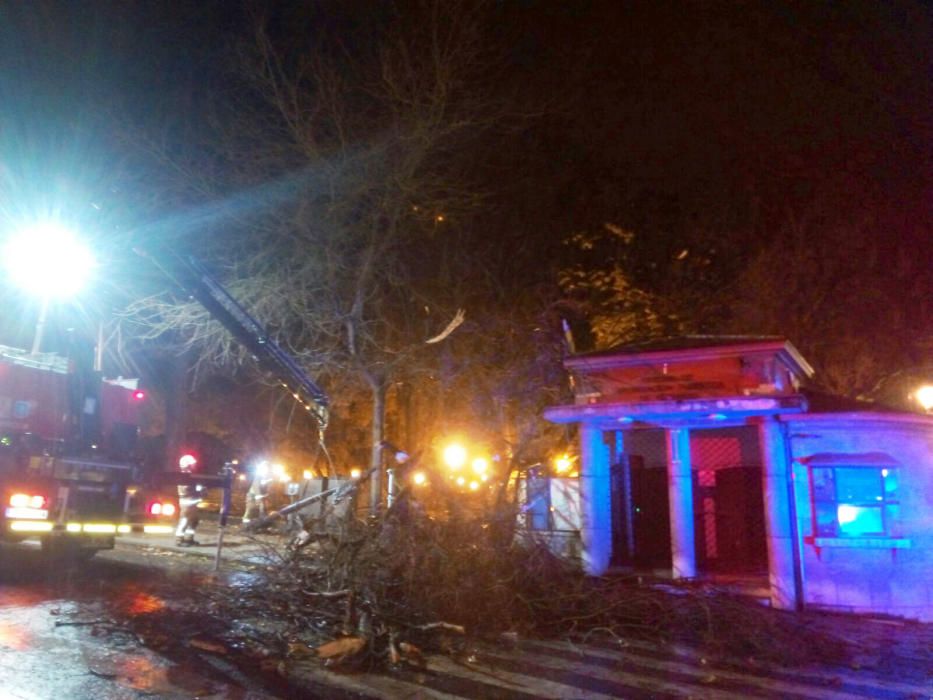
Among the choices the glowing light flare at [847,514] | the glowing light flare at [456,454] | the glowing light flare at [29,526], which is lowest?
the glowing light flare at [29,526]

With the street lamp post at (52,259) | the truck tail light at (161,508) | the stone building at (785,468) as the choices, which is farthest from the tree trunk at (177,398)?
the stone building at (785,468)

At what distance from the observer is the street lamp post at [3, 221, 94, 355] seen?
11156mm

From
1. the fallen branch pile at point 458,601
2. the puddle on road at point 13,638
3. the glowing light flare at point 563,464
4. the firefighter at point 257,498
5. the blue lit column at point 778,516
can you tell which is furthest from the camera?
the glowing light flare at point 563,464

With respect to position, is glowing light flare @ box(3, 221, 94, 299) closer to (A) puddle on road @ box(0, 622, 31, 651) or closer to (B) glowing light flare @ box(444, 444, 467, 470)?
(A) puddle on road @ box(0, 622, 31, 651)

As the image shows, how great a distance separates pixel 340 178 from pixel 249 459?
17974mm

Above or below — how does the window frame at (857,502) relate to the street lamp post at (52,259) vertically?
below

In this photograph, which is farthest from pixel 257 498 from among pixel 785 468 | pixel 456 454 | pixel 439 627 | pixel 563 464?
pixel 785 468

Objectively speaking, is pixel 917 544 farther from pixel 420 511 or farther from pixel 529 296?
pixel 529 296

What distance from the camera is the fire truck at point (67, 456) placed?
9.88 meters

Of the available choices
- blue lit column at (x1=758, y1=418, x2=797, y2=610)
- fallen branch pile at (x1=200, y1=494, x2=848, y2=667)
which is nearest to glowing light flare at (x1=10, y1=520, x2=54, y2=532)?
fallen branch pile at (x1=200, y1=494, x2=848, y2=667)

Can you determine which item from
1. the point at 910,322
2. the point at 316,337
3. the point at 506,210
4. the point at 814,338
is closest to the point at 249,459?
the point at 316,337

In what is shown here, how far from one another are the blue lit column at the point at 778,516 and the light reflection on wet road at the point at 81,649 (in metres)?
7.41

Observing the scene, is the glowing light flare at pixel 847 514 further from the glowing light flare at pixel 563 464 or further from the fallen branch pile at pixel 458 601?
the glowing light flare at pixel 563 464

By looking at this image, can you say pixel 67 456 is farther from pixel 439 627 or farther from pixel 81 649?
pixel 439 627
